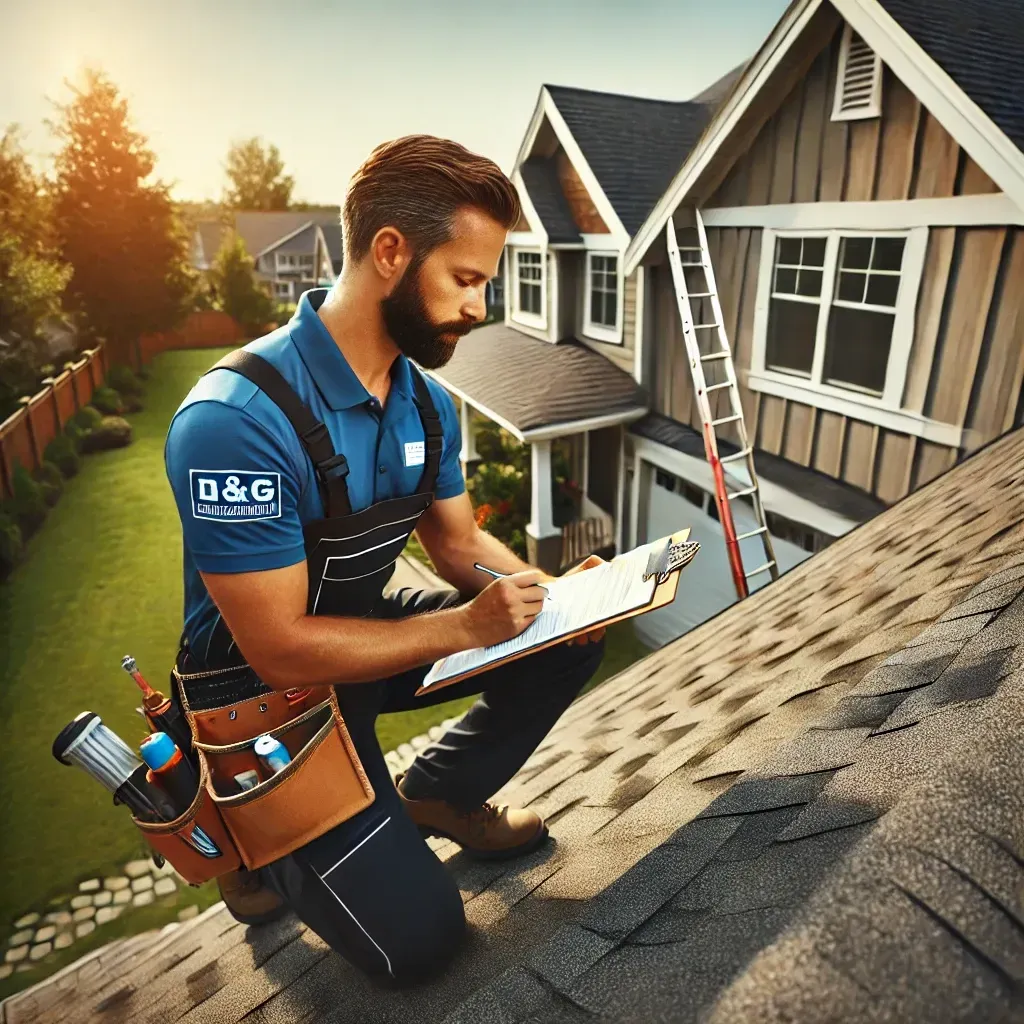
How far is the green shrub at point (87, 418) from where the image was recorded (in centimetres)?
1491

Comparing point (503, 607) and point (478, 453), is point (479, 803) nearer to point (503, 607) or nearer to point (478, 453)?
point (503, 607)

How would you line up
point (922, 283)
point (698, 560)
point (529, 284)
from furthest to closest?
point (529, 284) → point (698, 560) → point (922, 283)

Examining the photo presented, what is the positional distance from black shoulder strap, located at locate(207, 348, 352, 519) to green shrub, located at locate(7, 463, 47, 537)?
1106cm

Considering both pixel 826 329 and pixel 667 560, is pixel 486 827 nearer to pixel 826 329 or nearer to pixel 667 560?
pixel 667 560

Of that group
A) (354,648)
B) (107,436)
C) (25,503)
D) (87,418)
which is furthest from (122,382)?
(354,648)

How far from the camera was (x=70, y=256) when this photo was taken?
20.4 meters

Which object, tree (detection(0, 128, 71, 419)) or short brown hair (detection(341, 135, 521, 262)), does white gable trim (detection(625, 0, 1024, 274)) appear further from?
tree (detection(0, 128, 71, 419))

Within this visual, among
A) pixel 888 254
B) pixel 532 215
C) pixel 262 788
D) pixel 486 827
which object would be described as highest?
pixel 532 215

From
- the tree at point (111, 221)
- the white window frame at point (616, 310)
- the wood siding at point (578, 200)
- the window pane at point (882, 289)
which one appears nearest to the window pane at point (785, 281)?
the window pane at point (882, 289)

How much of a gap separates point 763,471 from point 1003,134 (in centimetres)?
306

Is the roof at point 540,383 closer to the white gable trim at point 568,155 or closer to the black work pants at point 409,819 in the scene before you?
the white gable trim at point 568,155

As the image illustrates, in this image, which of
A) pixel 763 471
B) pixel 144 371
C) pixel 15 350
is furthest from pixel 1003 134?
pixel 144 371

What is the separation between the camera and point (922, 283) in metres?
5.10

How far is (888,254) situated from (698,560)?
3.60 metres
